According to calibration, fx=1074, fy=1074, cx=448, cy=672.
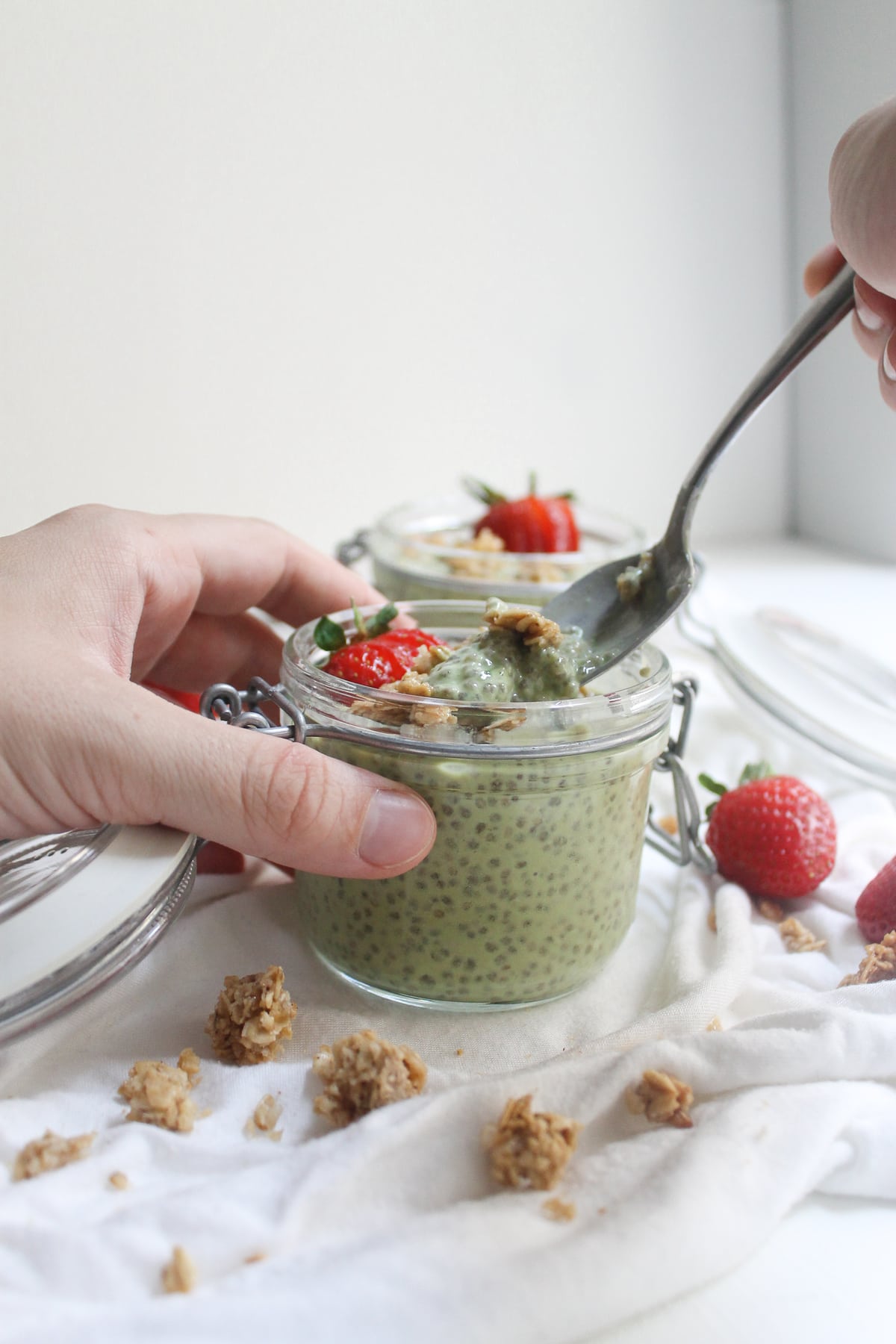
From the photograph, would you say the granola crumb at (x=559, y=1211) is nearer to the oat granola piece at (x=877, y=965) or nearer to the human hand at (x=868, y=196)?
the oat granola piece at (x=877, y=965)

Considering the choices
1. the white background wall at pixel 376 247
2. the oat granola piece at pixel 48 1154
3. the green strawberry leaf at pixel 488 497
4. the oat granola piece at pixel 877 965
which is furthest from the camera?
the white background wall at pixel 376 247

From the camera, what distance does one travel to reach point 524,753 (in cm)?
84

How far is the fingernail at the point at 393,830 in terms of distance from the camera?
82 centimetres

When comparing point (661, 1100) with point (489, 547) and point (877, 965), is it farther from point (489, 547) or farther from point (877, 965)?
point (489, 547)

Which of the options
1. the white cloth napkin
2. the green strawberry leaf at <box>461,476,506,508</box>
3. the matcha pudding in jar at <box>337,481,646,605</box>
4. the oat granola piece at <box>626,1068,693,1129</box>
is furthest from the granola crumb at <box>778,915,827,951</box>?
the green strawberry leaf at <box>461,476,506,508</box>

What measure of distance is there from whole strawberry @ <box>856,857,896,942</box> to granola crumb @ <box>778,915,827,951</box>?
0.15ft

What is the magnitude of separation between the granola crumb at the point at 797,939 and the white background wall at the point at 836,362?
171 centimetres

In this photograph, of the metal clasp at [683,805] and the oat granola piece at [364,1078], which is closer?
the oat granola piece at [364,1078]

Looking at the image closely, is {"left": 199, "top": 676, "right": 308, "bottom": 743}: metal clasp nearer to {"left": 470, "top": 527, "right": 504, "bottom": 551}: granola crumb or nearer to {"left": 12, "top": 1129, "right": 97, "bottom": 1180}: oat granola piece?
{"left": 12, "top": 1129, "right": 97, "bottom": 1180}: oat granola piece

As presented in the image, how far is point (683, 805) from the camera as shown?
44.6 inches

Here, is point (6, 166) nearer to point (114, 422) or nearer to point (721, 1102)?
point (114, 422)

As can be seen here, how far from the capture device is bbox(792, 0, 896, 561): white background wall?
2295 mm

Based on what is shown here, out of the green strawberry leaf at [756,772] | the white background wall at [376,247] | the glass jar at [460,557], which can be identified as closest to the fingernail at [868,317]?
the green strawberry leaf at [756,772]

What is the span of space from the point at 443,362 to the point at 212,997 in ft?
6.21
